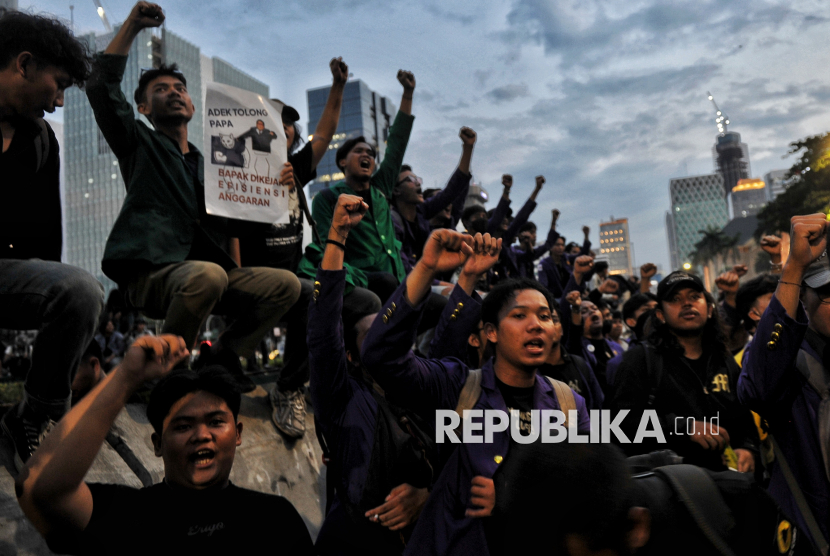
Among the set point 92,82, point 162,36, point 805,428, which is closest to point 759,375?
point 805,428

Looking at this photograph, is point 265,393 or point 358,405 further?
point 265,393

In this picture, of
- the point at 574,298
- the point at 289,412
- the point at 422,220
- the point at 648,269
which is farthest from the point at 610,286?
the point at 289,412

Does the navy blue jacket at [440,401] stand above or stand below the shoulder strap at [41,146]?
below

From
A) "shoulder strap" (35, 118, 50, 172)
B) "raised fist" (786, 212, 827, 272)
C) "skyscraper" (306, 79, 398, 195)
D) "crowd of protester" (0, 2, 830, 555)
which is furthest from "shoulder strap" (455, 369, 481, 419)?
"skyscraper" (306, 79, 398, 195)

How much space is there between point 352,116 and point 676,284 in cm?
11347

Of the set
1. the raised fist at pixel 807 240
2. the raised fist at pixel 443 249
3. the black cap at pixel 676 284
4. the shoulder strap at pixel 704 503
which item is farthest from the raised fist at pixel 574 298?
the shoulder strap at pixel 704 503

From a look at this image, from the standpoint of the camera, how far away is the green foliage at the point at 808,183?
107 ft

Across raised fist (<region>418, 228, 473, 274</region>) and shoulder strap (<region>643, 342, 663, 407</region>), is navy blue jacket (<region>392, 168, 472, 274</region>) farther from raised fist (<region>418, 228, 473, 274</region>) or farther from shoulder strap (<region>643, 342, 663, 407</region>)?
raised fist (<region>418, 228, 473, 274</region>)

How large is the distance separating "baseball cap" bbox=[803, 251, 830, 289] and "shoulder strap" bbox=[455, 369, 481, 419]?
1822 mm

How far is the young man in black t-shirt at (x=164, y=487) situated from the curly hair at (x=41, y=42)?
5.14 ft

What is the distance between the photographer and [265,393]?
16.8 ft

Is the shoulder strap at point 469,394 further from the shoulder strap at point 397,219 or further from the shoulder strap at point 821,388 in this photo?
the shoulder strap at point 397,219

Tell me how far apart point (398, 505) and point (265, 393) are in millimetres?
2779

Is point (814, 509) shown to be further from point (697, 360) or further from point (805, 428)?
point (697, 360)
